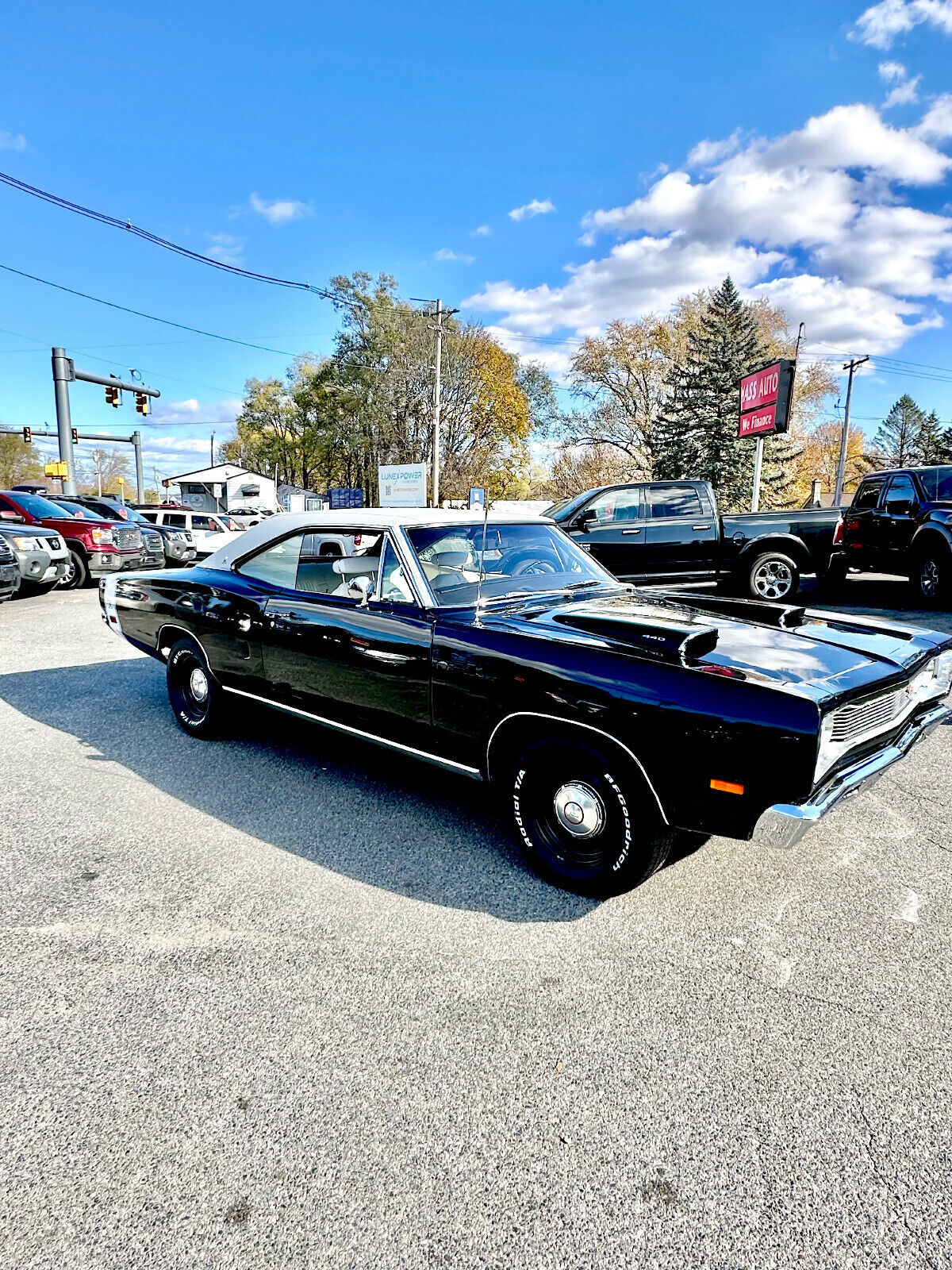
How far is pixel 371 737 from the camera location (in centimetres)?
360

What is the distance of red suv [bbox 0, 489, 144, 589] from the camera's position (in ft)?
44.0

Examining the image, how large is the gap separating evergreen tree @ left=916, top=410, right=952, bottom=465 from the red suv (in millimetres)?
36212

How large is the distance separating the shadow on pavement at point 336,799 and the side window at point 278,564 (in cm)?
79

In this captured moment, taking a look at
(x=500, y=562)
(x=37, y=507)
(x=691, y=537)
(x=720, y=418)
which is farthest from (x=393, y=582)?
(x=720, y=418)

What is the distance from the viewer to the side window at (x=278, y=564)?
4.25 meters

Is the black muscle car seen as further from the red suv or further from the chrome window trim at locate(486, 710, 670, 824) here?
the red suv

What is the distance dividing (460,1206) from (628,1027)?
30.0 inches

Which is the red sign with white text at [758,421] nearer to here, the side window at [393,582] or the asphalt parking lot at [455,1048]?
the asphalt parking lot at [455,1048]

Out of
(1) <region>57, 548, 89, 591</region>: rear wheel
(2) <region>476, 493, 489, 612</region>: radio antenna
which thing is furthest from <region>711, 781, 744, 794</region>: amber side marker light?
(1) <region>57, 548, 89, 591</region>: rear wheel

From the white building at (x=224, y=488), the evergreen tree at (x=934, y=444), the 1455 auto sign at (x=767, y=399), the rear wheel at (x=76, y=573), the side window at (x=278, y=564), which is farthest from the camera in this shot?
the white building at (x=224, y=488)

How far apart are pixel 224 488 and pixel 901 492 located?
6905cm

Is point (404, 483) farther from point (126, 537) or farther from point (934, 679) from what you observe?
point (934, 679)

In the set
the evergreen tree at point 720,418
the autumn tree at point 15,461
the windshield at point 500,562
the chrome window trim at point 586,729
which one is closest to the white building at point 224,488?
the autumn tree at point 15,461

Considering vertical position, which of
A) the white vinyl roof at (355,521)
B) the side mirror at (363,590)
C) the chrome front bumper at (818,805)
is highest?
the white vinyl roof at (355,521)
